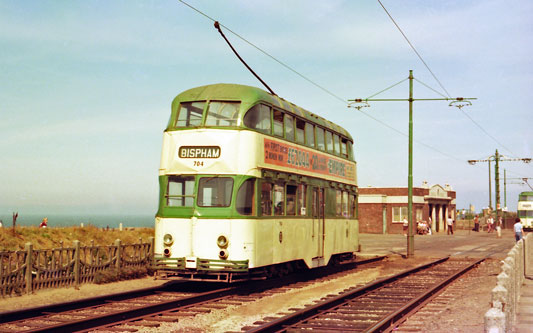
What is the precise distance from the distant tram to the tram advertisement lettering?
212 feet

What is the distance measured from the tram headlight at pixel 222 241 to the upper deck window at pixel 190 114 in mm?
2839

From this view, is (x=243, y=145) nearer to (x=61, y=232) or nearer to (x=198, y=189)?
(x=198, y=189)

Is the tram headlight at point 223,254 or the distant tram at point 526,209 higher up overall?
the distant tram at point 526,209

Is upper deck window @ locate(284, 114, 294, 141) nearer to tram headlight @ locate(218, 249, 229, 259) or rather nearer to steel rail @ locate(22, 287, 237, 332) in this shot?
tram headlight @ locate(218, 249, 229, 259)

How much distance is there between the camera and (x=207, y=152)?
14.3 m

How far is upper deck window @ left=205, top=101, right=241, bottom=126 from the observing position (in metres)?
14.6

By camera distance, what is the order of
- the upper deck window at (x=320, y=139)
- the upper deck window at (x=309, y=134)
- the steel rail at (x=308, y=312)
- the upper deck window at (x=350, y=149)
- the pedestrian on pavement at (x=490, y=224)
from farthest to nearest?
the pedestrian on pavement at (x=490, y=224), the upper deck window at (x=350, y=149), the upper deck window at (x=320, y=139), the upper deck window at (x=309, y=134), the steel rail at (x=308, y=312)

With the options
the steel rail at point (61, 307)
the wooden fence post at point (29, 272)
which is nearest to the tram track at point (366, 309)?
the steel rail at point (61, 307)

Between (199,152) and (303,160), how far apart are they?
13.1ft

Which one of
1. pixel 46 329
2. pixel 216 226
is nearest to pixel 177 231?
pixel 216 226

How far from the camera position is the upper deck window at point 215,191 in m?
14.2

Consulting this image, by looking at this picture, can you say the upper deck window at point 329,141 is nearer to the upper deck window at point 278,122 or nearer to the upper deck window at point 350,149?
the upper deck window at point 350,149

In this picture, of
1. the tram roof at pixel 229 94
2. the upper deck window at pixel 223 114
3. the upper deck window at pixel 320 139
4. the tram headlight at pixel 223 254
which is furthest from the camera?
the upper deck window at pixel 320 139

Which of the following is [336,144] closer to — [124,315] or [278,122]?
[278,122]
